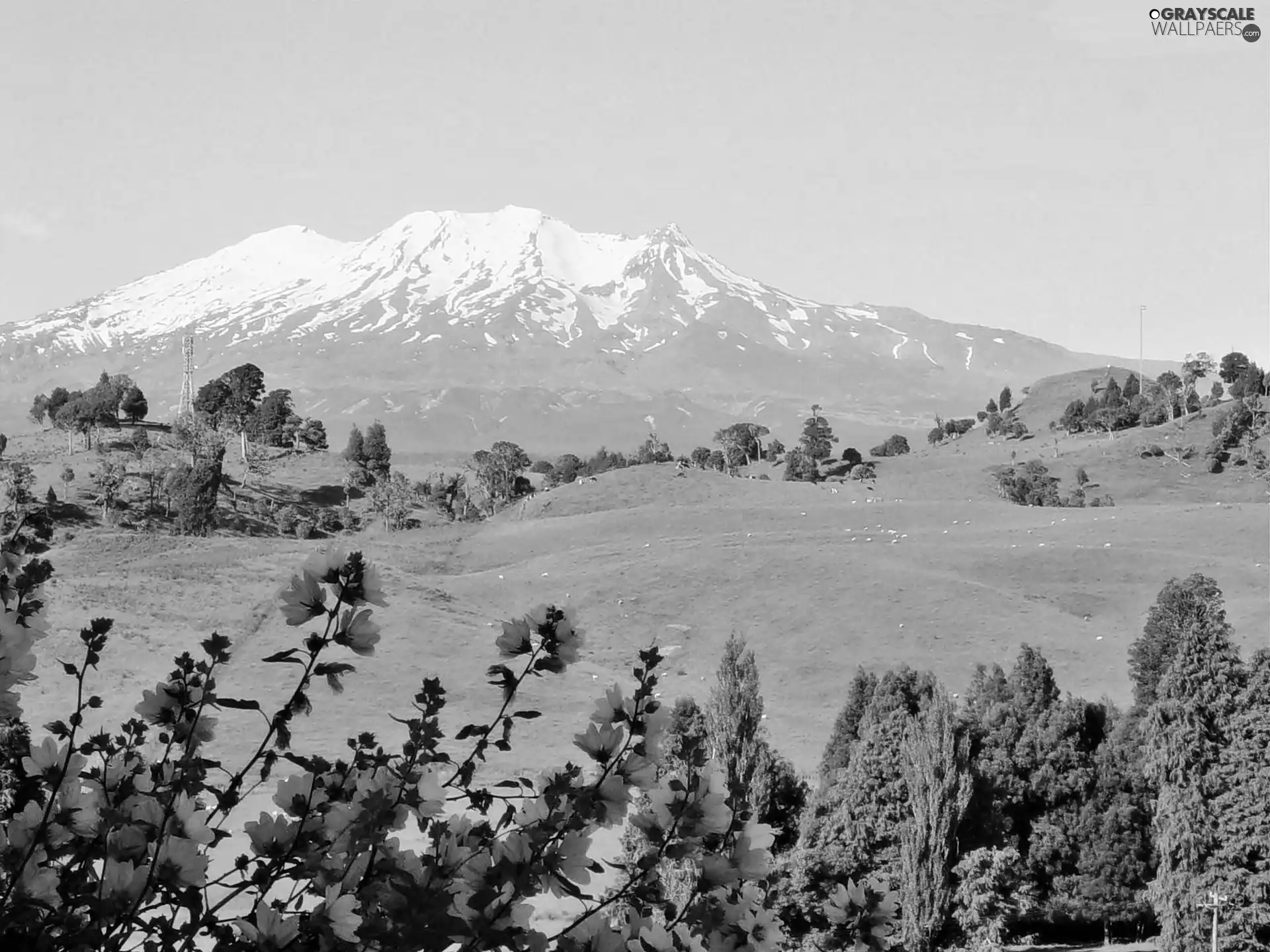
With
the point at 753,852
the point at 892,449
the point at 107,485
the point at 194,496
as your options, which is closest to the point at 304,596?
the point at 753,852

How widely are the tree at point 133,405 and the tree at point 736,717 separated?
89.4m

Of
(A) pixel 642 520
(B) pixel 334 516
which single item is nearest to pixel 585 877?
(A) pixel 642 520

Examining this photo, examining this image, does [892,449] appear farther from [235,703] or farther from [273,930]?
[273,930]

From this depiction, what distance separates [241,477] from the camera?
95625 mm

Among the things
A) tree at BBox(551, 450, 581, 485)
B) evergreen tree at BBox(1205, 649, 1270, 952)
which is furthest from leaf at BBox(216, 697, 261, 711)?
tree at BBox(551, 450, 581, 485)

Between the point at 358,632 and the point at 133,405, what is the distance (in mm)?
110825

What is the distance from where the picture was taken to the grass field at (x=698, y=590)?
47.6 metres

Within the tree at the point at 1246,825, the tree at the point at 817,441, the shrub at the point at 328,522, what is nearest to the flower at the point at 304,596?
the tree at the point at 1246,825

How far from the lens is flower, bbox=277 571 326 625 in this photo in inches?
110


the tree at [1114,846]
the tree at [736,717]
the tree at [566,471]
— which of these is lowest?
the tree at [1114,846]

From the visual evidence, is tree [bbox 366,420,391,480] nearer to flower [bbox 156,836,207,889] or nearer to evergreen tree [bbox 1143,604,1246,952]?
evergreen tree [bbox 1143,604,1246,952]

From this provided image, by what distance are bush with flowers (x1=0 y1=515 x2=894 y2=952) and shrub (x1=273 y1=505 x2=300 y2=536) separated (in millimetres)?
85043

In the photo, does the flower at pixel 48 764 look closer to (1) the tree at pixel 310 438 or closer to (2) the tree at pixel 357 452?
(2) the tree at pixel 357 452

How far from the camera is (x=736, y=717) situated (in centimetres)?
2556
